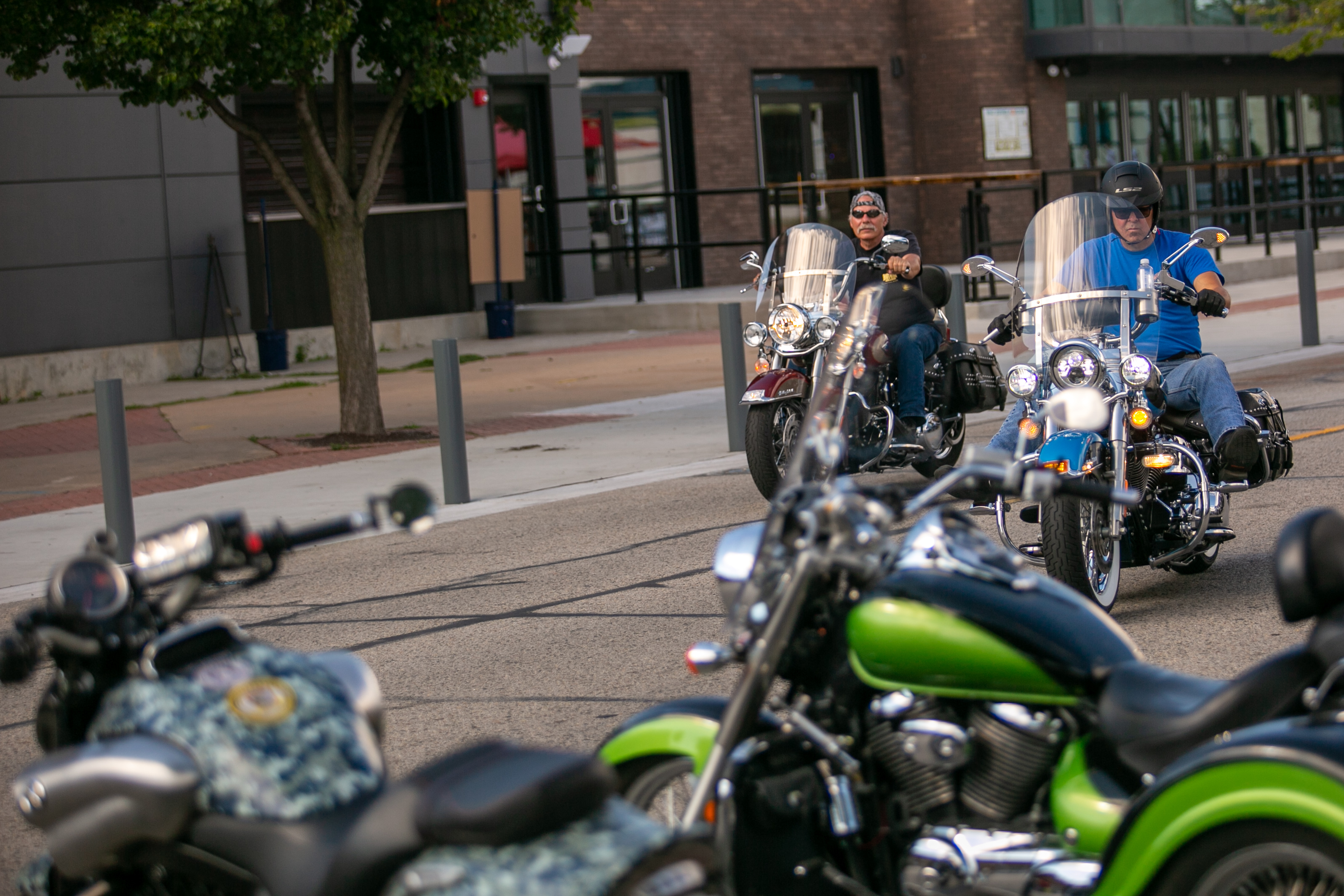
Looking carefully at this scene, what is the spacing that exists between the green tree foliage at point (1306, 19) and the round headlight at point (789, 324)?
58.7ft

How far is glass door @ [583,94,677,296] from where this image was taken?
84.7ft

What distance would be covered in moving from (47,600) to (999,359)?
1375cm

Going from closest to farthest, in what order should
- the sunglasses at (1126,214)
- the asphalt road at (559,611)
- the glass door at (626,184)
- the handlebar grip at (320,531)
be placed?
the handlebar grip at (320,531)
the asphalt road at (559,611)
the sunglasses at (1126,214)
the glass door at (626,184)

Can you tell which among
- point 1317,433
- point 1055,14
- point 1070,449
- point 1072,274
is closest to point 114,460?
point 1072,274

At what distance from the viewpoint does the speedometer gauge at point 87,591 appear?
107 inches

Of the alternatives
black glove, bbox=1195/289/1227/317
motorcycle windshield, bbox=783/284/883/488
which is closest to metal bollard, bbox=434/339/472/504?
black glove, bbox=1195/289/1227/317

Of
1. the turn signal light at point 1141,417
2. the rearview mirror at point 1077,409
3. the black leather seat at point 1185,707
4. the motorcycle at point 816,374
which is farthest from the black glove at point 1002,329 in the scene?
the black leather seat at point 1185,707

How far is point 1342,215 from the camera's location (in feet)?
108

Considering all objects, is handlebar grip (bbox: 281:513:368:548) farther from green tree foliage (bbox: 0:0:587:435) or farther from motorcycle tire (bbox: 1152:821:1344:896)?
green tree foliage (bbox: 0:0:587:435)

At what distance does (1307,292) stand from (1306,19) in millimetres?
10775

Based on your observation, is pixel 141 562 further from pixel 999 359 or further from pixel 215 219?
pixel 215 219

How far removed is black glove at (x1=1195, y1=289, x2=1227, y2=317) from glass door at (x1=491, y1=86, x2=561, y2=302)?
1759 centimetres

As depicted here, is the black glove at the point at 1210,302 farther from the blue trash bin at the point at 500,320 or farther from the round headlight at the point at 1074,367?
the blue trash bin at the point at 500,320

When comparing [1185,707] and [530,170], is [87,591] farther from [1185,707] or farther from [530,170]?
[530,170]
